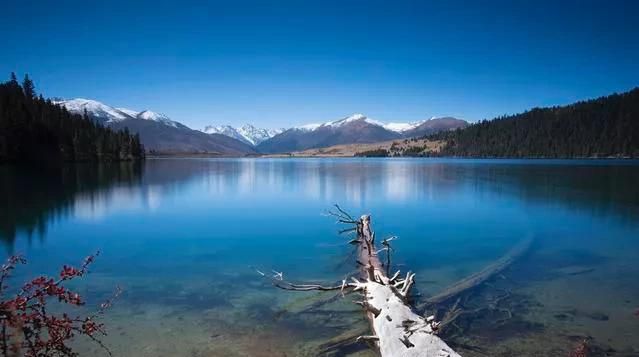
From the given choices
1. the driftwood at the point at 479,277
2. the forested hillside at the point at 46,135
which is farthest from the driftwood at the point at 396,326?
the forested hillside at the point at 46,135

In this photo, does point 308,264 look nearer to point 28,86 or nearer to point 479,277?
point 479,277

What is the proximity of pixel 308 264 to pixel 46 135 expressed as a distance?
346 feet

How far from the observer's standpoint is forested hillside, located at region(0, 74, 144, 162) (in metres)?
84.9

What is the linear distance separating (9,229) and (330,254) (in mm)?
19299

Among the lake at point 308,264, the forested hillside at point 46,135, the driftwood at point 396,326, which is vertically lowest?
the lake at point 308,264

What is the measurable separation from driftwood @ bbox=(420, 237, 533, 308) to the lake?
0.36 metres

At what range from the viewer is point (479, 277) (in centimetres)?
1488

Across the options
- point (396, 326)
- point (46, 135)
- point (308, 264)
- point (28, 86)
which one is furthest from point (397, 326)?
point (28, 86)

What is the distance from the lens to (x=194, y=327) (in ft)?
35.4

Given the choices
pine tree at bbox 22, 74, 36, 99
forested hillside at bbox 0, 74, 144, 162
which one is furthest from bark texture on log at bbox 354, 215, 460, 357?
pine tree at bbox 22, 74, 36, 99

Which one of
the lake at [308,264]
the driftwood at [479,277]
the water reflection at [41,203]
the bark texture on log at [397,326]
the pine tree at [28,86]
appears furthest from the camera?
the pine tree at [28,86]

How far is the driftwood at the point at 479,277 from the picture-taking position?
12448mm

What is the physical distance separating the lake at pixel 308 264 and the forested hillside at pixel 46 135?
2324 inches

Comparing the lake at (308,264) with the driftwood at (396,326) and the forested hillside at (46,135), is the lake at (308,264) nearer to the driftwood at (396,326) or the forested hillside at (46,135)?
the driftwood at (396,326)
